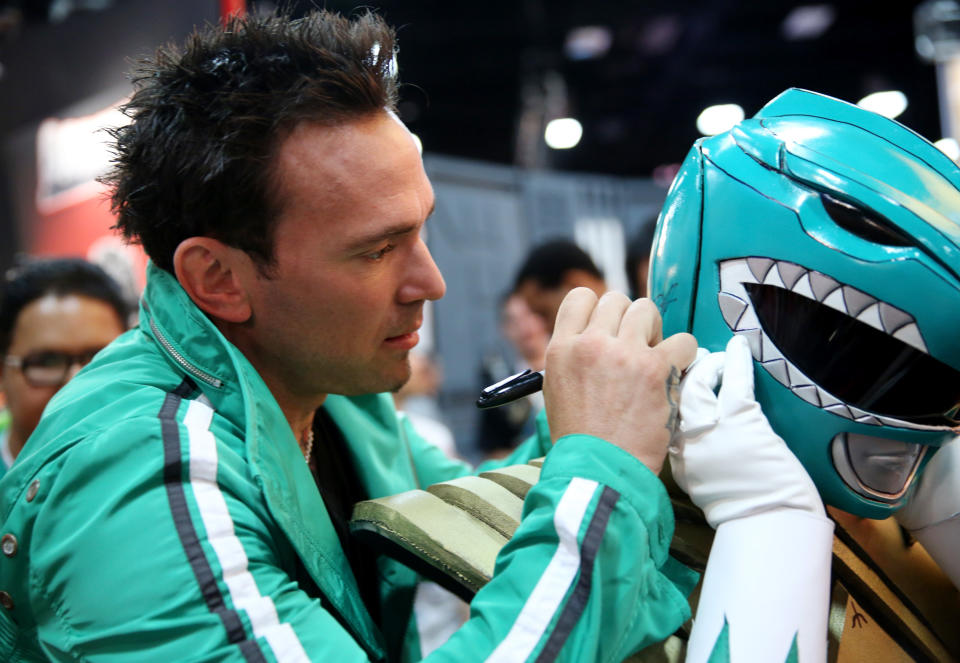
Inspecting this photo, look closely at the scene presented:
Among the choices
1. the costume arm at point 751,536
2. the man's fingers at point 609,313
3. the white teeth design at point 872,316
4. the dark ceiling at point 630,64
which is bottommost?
the costume arm at point 751,536

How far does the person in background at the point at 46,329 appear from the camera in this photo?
6.46 feet

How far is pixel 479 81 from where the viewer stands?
7352 mm

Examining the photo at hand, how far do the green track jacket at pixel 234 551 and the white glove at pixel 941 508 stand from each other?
0.31 m

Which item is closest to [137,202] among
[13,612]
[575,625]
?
[13,612]

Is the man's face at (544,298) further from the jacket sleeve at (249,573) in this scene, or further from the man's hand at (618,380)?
the jacket sleeve at (249,573)

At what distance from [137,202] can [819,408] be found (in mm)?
933

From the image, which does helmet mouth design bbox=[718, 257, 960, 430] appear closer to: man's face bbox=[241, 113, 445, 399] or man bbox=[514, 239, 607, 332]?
man's face bbox=[241, 113, 445, 399]

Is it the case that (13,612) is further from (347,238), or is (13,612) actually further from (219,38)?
(219,38)

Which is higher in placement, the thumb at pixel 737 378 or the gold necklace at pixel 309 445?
the thumb at pixel 737 378

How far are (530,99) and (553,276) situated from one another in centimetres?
439

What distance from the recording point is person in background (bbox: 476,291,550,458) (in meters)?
3.15

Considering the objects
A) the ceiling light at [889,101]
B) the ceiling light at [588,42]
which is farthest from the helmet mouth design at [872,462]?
the ceiling light at [889,101]

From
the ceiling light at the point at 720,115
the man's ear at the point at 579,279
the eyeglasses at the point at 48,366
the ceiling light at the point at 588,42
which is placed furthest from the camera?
the ceiling light at the point at 720,115

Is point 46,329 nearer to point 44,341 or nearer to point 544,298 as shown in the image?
point 44,341
